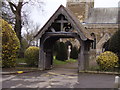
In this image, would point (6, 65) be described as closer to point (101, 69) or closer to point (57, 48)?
point (101, 69)

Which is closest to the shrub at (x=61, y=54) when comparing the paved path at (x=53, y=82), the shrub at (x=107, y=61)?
the shrub at (x=107, y=61)

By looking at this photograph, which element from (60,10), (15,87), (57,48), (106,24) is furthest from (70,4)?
(15,87)

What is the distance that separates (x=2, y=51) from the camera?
14.7m

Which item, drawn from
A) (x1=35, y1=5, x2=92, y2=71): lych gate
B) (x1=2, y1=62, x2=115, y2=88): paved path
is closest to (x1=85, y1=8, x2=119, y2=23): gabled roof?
(x1=35, y1=5, x2=92, y2=71): lych gate

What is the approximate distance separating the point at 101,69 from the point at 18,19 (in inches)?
533

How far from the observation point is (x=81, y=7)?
4269 centimetres

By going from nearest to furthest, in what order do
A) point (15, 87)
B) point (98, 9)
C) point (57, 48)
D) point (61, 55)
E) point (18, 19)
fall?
point (15, 87) < point (18, 19) < point (61, 55) < point (57, 48) < point (98, 9)

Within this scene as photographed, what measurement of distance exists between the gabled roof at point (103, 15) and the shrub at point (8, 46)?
2567cm

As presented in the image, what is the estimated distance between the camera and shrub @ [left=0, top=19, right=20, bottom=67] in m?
14.9

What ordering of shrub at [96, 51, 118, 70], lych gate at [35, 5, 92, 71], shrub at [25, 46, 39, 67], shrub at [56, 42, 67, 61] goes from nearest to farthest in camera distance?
shrub at [96, 51, 118, 70] < lych gate at [35, 5, 92, 71] < shrub at [25, 46, 39, 67] < shrub at [56, 42, 67, 61]

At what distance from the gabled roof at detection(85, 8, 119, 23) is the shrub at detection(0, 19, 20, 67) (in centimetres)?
2567

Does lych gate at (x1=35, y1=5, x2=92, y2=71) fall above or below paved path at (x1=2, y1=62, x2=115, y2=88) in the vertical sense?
above

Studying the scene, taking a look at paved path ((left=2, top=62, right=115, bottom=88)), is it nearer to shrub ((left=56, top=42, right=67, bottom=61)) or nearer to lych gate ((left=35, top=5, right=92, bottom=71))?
lych gate ((left=35, top=5, right=92, bottom=71))

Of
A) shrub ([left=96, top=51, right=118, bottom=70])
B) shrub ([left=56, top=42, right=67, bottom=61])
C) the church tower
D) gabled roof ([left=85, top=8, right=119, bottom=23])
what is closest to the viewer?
shrub ([left=96, top=51, right=118, bottom=70])
